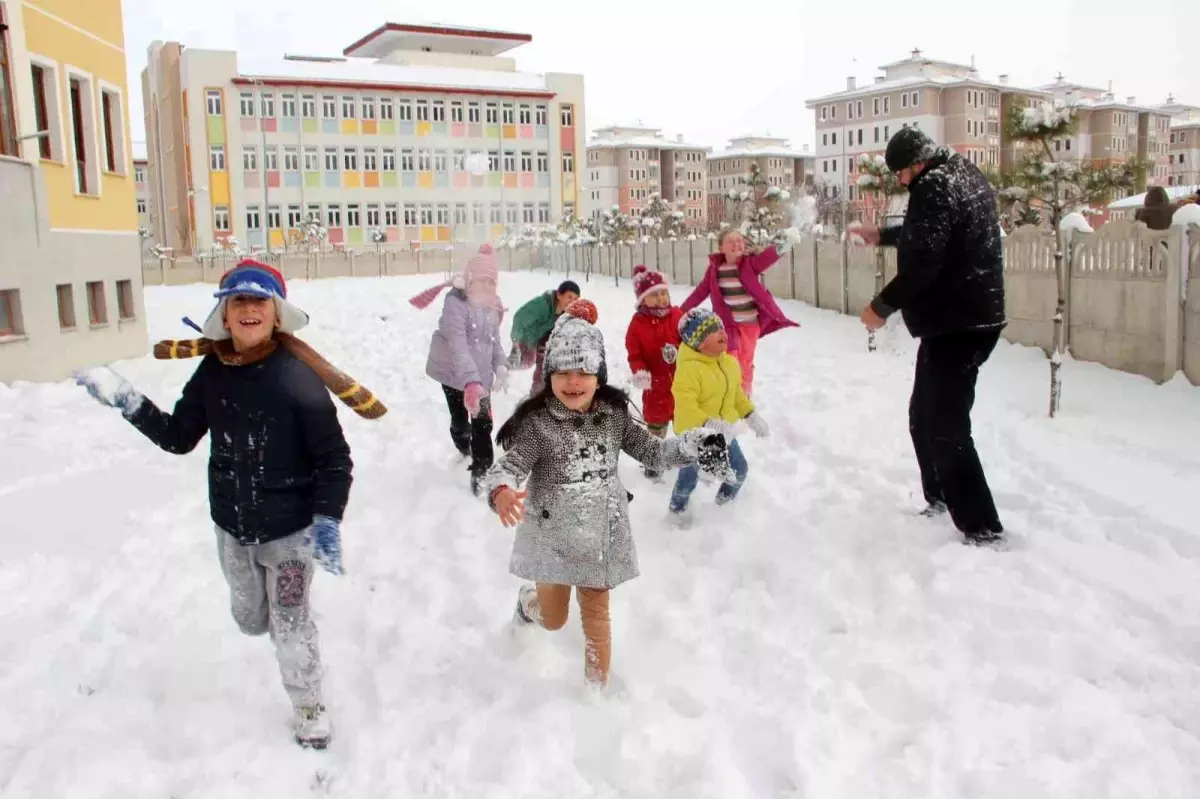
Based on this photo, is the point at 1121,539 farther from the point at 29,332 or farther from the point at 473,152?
the point at 473,152

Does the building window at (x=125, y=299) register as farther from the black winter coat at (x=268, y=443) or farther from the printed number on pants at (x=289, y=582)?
the printed number on pants at (x=289, y=582)

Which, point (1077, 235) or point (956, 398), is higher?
point (1077, 235)

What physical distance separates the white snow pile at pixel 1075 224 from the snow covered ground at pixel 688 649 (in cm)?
331

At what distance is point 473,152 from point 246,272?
230 feet

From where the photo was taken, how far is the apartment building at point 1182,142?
10638 cm

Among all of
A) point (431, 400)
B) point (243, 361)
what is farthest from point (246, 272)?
point (431, 400)

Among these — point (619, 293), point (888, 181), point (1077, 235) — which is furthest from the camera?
point (888, 181)

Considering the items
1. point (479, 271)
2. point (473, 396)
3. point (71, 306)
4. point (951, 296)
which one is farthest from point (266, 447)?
point (71, 306)

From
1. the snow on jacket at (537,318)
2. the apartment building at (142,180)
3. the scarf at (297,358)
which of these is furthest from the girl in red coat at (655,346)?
the apartment building at (142,180)

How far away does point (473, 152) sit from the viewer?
71062 mm

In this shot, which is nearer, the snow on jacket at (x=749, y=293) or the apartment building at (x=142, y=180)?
the snow on jacket at (x=749, y=293)

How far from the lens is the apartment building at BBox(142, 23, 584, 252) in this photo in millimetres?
63844

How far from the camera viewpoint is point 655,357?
7020mm

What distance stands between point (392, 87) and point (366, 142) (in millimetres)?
4031
